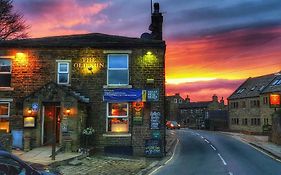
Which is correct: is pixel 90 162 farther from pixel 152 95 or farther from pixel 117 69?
pixel 117 69

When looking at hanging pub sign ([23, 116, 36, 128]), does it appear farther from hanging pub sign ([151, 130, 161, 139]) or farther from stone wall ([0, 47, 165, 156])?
hanging pub sign ([151, 130, 161, 139])

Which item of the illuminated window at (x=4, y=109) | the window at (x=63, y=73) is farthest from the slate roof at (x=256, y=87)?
the illuminated window at (x=4, y=109)

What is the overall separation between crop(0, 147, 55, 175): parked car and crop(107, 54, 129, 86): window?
57.2ft

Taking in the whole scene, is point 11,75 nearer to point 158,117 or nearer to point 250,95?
point 158,117

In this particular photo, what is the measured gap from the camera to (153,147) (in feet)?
84.4

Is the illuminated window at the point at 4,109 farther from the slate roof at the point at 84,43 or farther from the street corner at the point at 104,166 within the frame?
the street corner at the point at 104,166

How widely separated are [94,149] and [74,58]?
5.87m

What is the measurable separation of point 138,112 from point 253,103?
4887 cm

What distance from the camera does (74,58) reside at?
1047 inches

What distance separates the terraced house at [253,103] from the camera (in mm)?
65375

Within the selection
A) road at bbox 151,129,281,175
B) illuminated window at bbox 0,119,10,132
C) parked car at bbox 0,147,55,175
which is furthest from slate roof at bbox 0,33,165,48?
parked car at bbox 0,147,55,175

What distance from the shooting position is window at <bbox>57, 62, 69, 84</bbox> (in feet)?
87.4

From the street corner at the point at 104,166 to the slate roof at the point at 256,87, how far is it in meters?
43.5

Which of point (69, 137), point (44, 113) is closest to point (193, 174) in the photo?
point (69, 137)
